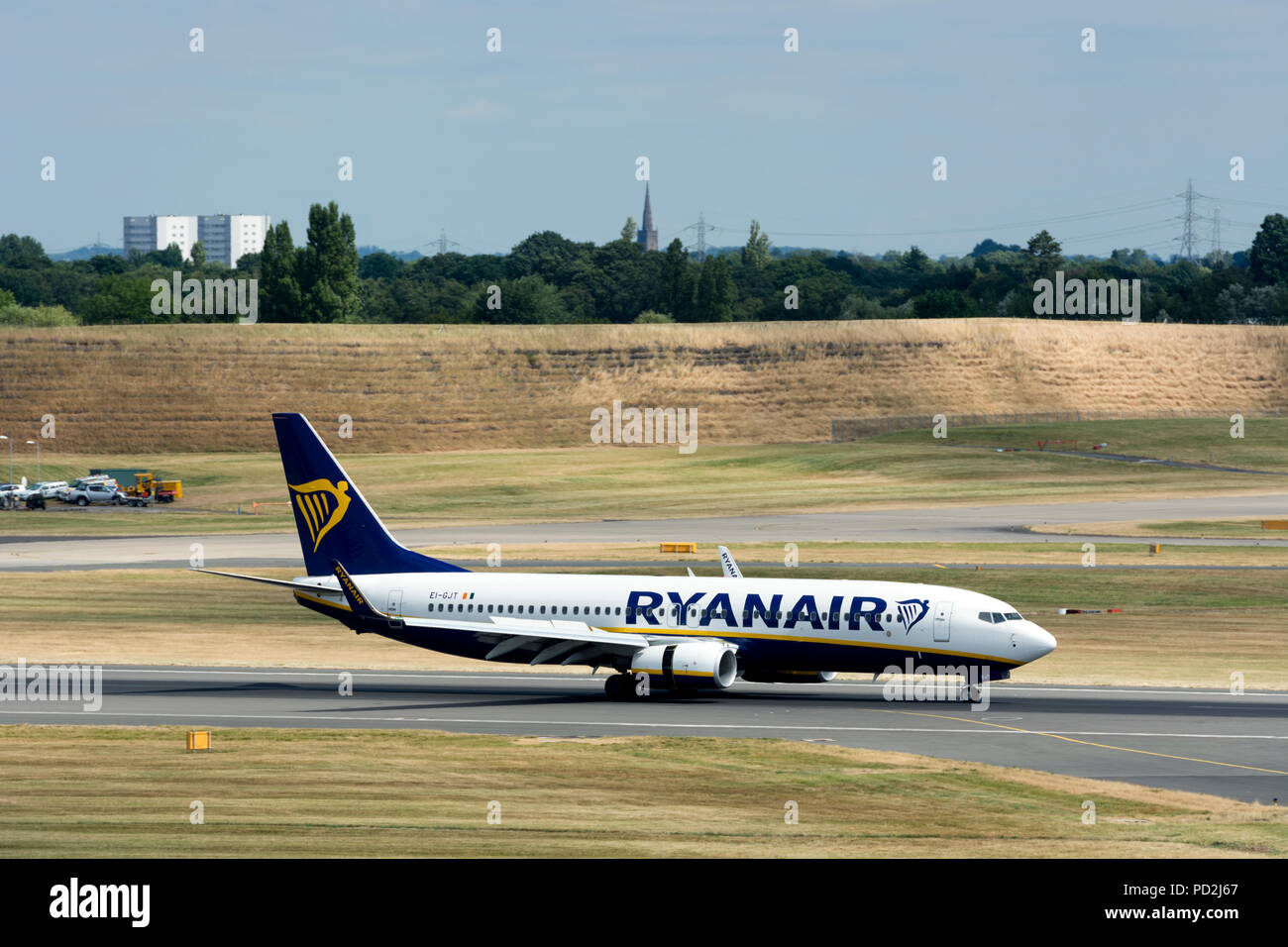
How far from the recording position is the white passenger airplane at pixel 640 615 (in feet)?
164

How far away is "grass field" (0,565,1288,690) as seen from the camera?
2429 inches

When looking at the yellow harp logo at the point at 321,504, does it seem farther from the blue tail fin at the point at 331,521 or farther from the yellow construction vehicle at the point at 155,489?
the yellow construction vehicle at the point at 155,489

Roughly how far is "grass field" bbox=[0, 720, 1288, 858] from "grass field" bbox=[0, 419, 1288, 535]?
262ft

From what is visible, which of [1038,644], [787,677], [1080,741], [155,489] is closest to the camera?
[1080,741]

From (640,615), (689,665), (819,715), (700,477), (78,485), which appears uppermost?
(700,477)

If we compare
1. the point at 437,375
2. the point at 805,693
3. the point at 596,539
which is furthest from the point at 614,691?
the point at 437,375

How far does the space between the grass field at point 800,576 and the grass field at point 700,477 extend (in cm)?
3809

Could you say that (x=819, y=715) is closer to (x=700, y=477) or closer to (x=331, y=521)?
(x=331, y=521)

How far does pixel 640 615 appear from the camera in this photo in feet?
174

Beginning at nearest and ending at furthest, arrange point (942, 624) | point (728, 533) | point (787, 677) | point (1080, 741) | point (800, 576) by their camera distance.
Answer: point (1080, 741) → point (942, 624) → point (787, 677) → point (800, 576) → point (728, 533)

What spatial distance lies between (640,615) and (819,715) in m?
7.36

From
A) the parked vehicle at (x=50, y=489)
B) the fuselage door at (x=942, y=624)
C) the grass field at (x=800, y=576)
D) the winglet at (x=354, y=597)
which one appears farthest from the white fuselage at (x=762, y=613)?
the parked vehicle at (x=50, y=489)

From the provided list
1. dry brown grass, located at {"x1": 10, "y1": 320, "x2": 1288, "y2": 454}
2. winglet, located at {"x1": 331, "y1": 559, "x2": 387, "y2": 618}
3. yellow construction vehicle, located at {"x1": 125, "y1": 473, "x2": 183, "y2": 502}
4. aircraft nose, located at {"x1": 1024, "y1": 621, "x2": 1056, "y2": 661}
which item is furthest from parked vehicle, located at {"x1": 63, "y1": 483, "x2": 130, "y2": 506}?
aircraft nose, located at {"x1": 1024, "y1": 621, "x2": 1056, "y2": 661}

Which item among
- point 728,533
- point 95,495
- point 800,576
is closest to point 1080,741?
point 800,576
